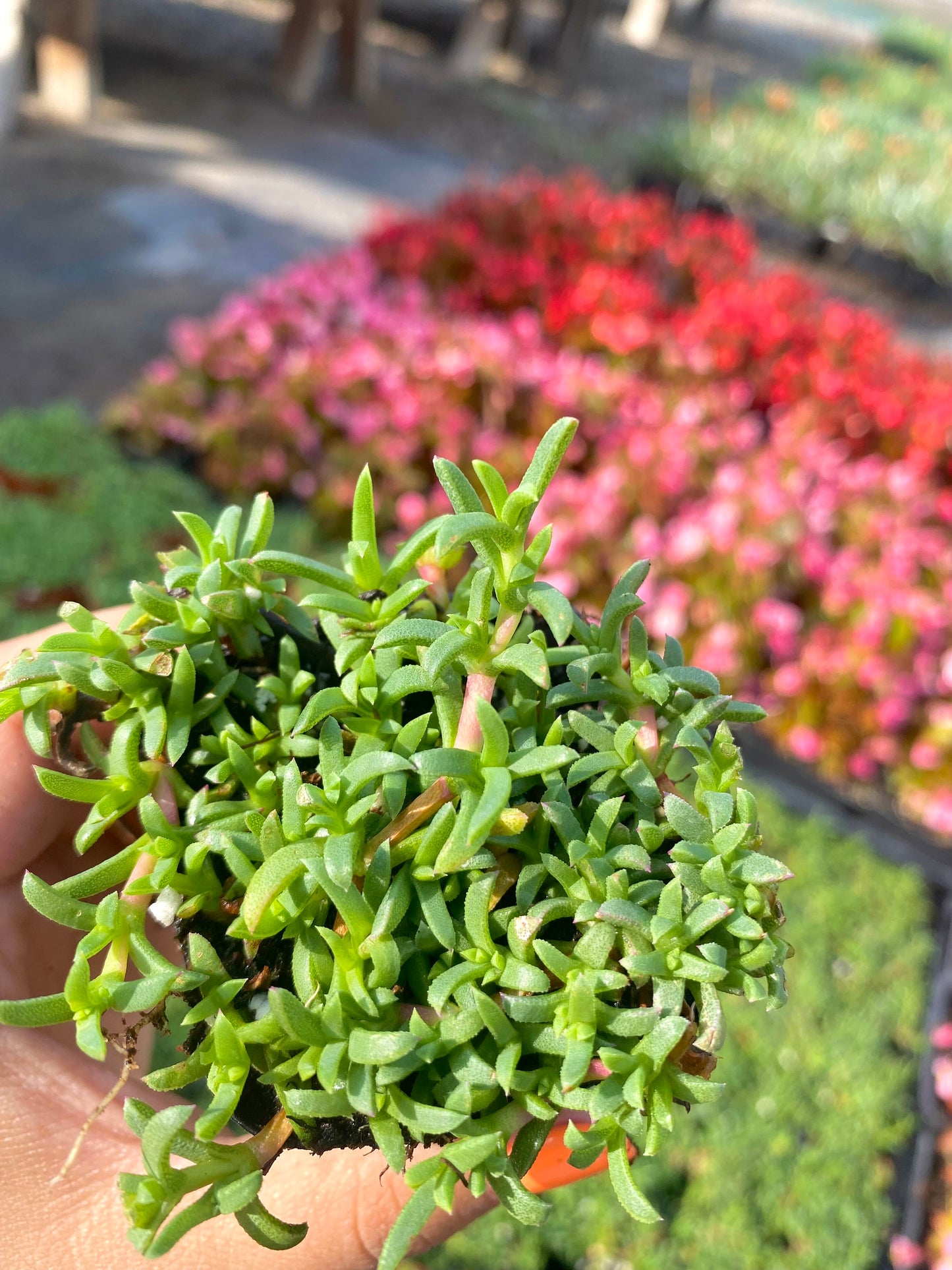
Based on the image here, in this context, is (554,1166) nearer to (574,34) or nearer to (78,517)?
(78,517)

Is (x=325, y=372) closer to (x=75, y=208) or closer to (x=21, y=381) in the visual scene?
(x=21, y=381)

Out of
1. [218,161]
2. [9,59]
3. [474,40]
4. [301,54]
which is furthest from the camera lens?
[474,40]

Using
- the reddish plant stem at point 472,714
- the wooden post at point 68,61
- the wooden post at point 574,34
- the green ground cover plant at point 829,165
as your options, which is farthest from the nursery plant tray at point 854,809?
the wooden post at point 574,34

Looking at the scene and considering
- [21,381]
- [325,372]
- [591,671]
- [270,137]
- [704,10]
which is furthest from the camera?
[704,10]

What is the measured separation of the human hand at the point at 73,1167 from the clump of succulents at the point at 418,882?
0.21 meters

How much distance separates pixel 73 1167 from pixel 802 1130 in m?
1.89

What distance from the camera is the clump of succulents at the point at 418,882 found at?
33.1 inches

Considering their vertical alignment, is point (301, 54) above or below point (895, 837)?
above

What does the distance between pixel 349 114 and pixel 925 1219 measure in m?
9.79

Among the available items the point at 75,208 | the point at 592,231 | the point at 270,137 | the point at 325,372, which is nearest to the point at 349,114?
the point at 270,137

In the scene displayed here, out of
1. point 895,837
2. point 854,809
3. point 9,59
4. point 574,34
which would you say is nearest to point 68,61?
point 9,59

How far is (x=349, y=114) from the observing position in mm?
9445

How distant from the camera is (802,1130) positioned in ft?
7.85

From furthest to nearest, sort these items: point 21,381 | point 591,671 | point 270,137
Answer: point 270,137
point 21,381
point 591,671
